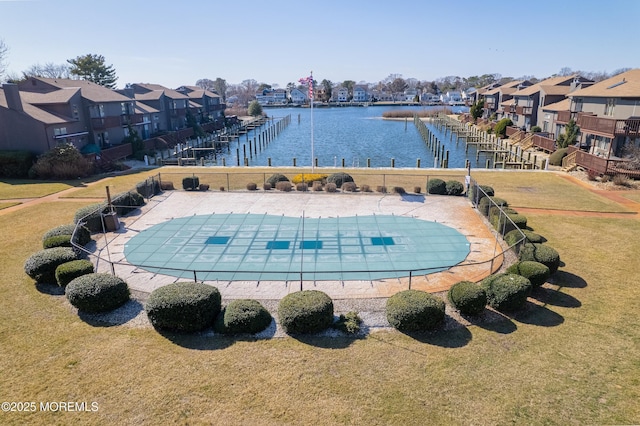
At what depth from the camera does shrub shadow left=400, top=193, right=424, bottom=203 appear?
29709 millimetres

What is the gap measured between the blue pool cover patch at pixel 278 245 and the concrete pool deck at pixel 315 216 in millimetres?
3883

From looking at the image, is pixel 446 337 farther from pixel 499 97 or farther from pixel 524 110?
pixel 499 97

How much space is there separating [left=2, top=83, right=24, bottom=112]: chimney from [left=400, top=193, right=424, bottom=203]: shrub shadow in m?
39.5

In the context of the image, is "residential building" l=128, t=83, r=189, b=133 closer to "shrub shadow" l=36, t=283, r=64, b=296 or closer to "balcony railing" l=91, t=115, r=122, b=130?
"balcony railing" l=91, t=115, r=122, b=130

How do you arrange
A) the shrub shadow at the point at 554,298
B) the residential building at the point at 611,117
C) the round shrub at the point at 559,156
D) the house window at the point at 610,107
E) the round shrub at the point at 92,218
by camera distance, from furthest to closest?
the round shrub at the point at 559,156 → the house window at the point at 610,107 → the residential building at the point at 611,117 → the round shrub at the point at 92,218 → the shrub shadow at the point at 554,298

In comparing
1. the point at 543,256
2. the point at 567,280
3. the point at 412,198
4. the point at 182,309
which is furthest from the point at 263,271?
the point at 412,198

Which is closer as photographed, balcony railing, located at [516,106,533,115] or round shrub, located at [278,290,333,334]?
round shrub, located at [278,290,333,334]

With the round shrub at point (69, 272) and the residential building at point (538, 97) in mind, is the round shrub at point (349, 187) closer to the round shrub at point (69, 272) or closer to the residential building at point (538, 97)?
the round shrub at point (69, 272)

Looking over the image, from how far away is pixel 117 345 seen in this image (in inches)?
498

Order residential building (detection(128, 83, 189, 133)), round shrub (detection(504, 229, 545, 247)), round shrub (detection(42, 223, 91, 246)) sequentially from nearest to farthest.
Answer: round shrub (detection(504, 229, 545, 247)) < round shrub (detection(42, 223, 91, 246)) < residential building (detection(128, 83, 189, 133))

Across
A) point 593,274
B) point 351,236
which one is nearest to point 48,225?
point 351,236

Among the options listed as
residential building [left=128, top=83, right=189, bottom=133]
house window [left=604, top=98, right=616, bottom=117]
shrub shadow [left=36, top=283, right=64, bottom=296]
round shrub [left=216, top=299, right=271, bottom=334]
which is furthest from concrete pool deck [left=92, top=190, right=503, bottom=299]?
residential building [left=128, top=83, right=189, bottom=133]

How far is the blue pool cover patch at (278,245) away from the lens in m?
21.1

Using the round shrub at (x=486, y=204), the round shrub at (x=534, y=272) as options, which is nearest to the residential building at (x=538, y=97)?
the round shrub at (x=486, y=204)
